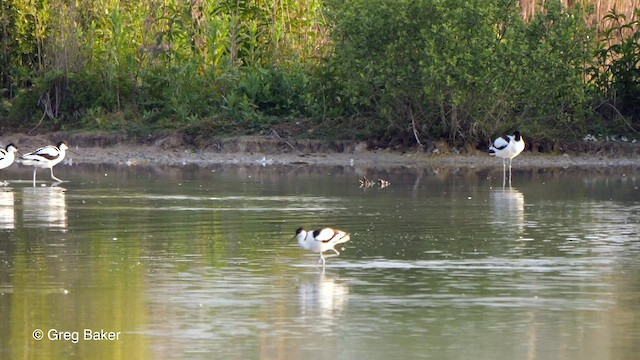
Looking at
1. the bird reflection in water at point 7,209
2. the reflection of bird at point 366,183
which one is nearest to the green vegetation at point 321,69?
the reflection of bird at point 366,183

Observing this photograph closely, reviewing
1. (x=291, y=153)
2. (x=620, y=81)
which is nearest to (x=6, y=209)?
(x=291, y=153)

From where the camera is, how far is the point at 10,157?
24938 mm

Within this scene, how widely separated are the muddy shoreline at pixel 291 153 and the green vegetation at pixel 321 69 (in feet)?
1.33

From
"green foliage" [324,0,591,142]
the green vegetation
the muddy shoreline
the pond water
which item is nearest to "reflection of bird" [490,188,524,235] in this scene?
the pond water

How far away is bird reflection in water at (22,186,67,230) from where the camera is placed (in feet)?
56.9

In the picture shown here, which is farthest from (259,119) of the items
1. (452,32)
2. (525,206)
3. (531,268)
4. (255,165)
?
(531,268)

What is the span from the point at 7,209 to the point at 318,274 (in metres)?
7.15

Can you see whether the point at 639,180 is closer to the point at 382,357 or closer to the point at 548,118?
the point at 548,118

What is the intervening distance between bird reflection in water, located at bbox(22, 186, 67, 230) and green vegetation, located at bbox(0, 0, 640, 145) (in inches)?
309

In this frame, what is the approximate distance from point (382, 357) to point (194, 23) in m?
23.3

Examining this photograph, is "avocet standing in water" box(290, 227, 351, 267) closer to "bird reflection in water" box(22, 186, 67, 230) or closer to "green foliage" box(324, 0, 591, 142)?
"bird reflection in water" box(22, 186, 67, 230)

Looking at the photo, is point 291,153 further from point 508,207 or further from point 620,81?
point 508,207

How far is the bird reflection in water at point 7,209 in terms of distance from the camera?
1706 cm

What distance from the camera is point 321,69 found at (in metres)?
29.9
